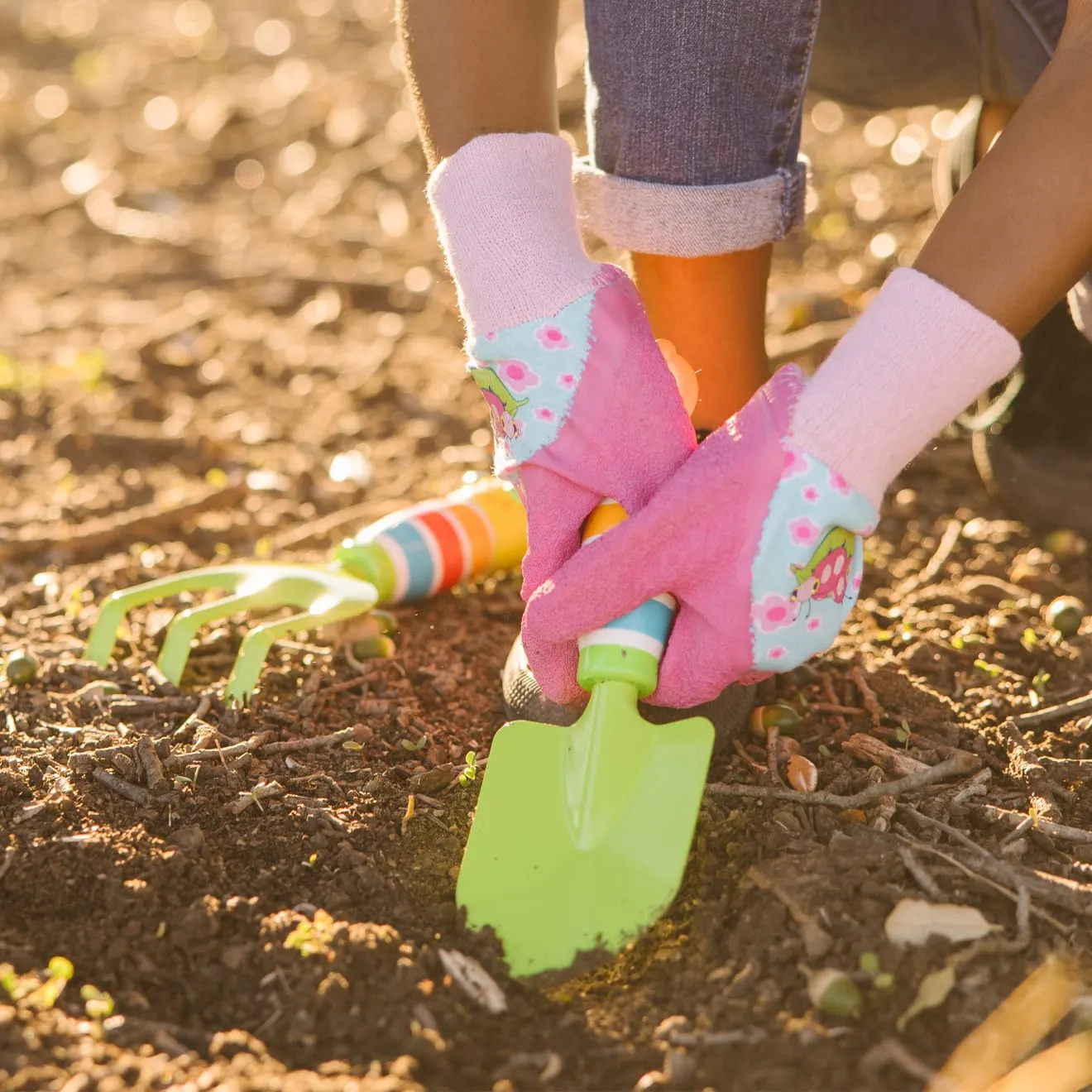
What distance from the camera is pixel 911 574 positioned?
1.73 meters

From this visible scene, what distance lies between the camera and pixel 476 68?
1296 millimetres

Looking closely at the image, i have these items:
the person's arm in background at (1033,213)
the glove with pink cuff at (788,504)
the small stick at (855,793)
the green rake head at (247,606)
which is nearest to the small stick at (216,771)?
the green rake head at (247,606)

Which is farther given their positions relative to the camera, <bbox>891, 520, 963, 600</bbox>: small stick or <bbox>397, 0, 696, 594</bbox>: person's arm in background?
<bbox>891, 520, 963, 600</bbox>: small stick

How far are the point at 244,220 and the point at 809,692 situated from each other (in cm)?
210

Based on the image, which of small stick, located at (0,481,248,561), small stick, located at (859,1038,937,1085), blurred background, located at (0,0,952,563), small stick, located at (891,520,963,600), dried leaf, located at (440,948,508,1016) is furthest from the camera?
blurred background, located at (0,0,952,563)

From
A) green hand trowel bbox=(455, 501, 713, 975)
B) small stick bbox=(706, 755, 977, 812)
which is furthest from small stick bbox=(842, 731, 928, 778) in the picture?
green hand trowel bbox=(455, 501, 713, 975)

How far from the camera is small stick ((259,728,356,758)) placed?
134cm

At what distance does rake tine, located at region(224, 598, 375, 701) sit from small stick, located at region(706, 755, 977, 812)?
493mm

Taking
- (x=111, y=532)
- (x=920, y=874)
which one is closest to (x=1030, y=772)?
(x=920, y=874)

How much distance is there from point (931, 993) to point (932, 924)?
0.21 feet

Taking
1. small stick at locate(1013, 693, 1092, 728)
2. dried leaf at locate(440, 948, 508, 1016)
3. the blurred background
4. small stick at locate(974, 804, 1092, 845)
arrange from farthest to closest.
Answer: the blurred background → small stick at locate(1013, 693, 1092, 728) → small stick at locate(974, 804, 1092, 845) → dried leaf at locate(440, 948, 508, 1016)

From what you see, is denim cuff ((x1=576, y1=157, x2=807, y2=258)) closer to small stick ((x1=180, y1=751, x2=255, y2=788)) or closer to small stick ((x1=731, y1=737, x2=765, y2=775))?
small stick ((x1=731, y1=737, x2=765, y2=775))

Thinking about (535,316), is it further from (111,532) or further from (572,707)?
(111,532)

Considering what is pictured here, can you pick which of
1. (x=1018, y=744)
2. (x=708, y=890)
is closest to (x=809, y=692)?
(x=1018, y=744)
